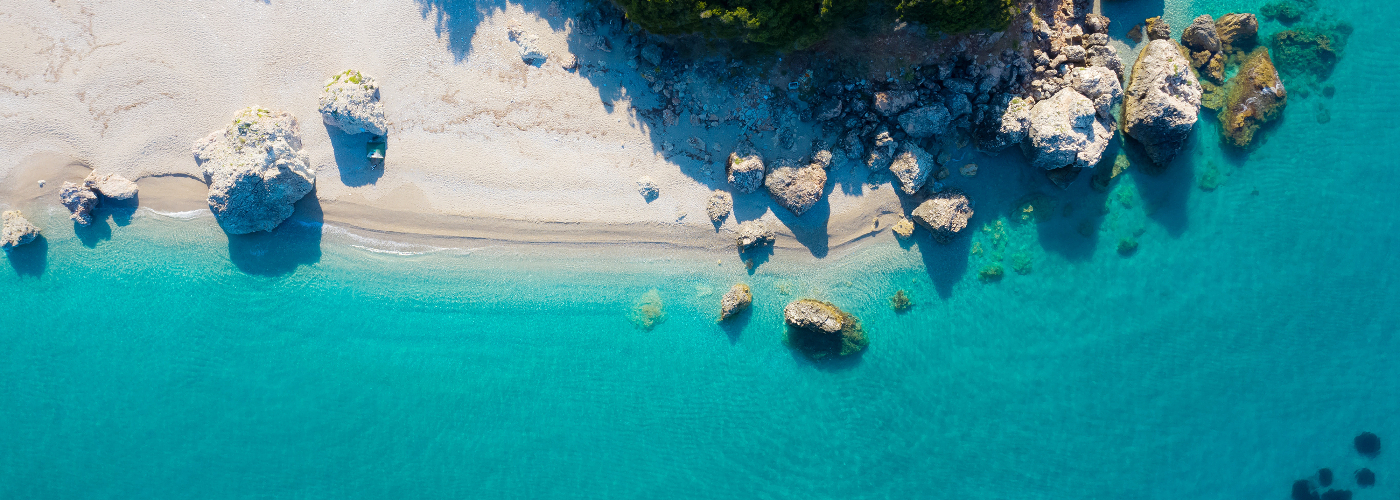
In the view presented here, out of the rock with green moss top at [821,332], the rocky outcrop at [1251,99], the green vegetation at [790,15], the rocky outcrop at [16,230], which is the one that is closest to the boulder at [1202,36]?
the rocky outcrop at [1251,99]

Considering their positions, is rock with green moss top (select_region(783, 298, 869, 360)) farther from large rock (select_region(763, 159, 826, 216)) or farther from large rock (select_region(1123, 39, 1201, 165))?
large rock (select_region(1123, 39, 1201, 165))

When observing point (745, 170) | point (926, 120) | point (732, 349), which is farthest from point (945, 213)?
point (732, 349)

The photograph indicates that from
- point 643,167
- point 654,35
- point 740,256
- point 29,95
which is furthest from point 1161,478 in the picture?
point 29,95

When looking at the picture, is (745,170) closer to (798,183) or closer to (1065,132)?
(798,183)

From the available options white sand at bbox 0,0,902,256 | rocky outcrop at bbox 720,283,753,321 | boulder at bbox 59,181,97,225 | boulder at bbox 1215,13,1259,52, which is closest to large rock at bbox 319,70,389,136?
white sand at bbox 0,0,902,256

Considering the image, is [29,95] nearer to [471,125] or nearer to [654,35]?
[471,125]

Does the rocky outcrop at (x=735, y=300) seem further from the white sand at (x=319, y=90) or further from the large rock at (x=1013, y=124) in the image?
the large rock at (x=1013, y=124)

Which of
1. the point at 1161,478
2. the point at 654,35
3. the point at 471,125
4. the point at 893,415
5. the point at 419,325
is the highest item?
the point at 654,35
